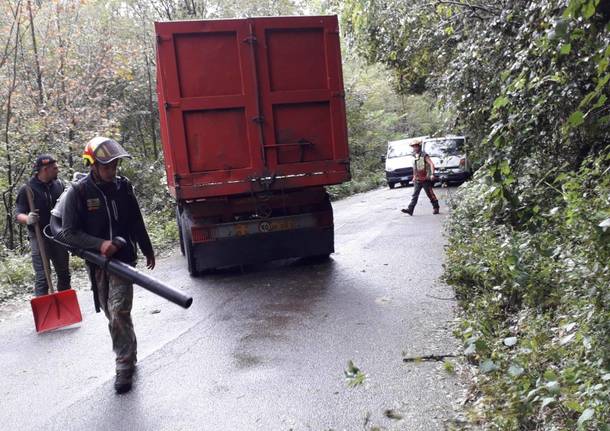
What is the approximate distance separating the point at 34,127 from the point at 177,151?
20.6 ft

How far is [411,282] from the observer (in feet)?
24.3

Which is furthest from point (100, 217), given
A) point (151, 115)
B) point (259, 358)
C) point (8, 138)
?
point (151, 115)

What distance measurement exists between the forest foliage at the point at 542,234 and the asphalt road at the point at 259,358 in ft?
1.61

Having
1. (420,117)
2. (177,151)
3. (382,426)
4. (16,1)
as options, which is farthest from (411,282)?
(420,117)

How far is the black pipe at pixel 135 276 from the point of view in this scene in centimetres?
394

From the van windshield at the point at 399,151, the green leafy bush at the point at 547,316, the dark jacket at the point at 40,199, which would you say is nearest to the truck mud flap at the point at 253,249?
the dark jacket at the point at 40,199

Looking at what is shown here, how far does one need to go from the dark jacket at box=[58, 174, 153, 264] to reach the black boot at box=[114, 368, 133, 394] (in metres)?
0.90

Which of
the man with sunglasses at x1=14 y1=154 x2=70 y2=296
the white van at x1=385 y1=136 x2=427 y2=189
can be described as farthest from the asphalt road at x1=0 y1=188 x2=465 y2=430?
the white van at x1=385 y1=136 x2=427 y2=189

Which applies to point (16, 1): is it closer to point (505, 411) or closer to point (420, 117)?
point (505, 411)

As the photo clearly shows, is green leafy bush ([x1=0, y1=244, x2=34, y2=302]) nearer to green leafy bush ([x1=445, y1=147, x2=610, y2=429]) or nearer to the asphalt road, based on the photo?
the asphalt road

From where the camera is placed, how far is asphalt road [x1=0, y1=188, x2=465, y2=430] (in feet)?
13.2

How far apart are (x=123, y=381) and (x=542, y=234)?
3560mm

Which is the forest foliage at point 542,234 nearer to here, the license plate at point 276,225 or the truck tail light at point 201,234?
the license plate at point 276,225

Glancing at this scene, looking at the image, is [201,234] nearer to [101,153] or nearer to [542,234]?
[101,153]
